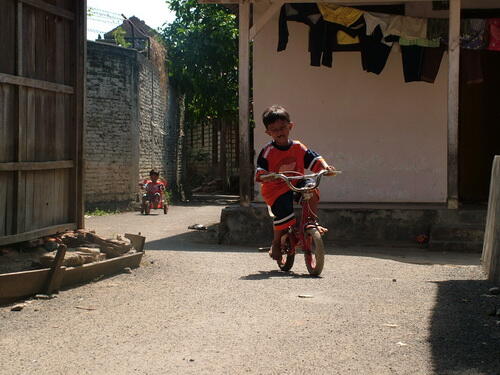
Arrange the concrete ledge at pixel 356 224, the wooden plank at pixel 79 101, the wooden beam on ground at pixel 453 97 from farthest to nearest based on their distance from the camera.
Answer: the concrete ledge at pixel 356 224 → the wooden beam on ground at pixel 453 97 → the wooden plank at pixel 79 101

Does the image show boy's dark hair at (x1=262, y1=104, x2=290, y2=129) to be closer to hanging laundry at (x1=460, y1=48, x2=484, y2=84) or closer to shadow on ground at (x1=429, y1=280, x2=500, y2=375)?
shadow on ground at (x1=429, y1=280, x2=500, y2=375)

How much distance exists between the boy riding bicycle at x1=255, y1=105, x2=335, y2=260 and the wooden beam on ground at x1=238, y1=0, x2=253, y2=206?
312 cm

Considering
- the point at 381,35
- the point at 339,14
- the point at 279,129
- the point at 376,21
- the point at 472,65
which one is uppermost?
the point at 339,14

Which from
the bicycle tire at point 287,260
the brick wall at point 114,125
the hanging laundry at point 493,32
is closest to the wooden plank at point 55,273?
the bicycle tire at point 287,260

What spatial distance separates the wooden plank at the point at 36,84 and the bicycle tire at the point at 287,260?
2993mm

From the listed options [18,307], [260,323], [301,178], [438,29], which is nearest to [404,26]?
[438,29]

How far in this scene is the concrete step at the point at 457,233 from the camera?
957 cm

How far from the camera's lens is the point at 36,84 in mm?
7582

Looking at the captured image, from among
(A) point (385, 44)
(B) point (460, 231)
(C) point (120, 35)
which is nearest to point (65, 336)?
(B) point (460, 231)

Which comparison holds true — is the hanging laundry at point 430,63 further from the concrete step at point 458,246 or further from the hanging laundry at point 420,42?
the concrete step at point 458,246

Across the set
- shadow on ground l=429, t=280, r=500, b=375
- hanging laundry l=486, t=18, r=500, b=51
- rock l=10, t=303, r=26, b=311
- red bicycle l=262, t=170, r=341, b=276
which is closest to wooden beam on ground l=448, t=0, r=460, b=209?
hanging laundry l=486, t=18, r=500, b=51

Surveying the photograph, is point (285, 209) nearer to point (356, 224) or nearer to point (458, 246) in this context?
point (356, 224)

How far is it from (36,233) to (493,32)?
6.58 metres

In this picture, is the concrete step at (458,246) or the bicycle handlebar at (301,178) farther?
the concrete step at (458,246)
